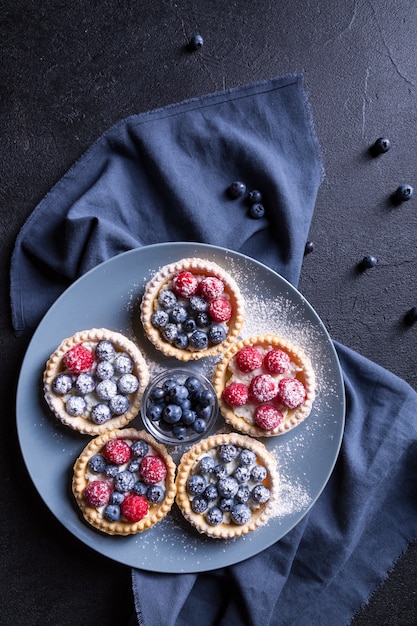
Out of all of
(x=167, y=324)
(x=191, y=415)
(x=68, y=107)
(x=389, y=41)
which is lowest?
(x=191, y=415)

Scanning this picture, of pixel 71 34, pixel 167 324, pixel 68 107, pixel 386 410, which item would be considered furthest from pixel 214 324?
pixel 71 34

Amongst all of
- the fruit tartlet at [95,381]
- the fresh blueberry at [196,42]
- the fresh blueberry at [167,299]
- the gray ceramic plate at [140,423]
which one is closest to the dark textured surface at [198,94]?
the fresh blueberry at [196,42]

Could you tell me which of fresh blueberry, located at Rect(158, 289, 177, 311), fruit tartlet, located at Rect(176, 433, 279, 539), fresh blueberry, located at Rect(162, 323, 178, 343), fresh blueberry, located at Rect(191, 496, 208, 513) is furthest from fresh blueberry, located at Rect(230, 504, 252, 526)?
fresh blueberry, located at Rect(158, 289, 177, 311)

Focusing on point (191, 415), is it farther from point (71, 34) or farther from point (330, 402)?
point (71, 34)

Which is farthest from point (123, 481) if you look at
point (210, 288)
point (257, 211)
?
point (257, 211)

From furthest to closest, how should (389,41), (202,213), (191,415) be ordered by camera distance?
(389,41), (202,213), (191,415)

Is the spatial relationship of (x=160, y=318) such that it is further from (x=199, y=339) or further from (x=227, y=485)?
(x=227, y=485)

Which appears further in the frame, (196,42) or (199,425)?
(196,42)
